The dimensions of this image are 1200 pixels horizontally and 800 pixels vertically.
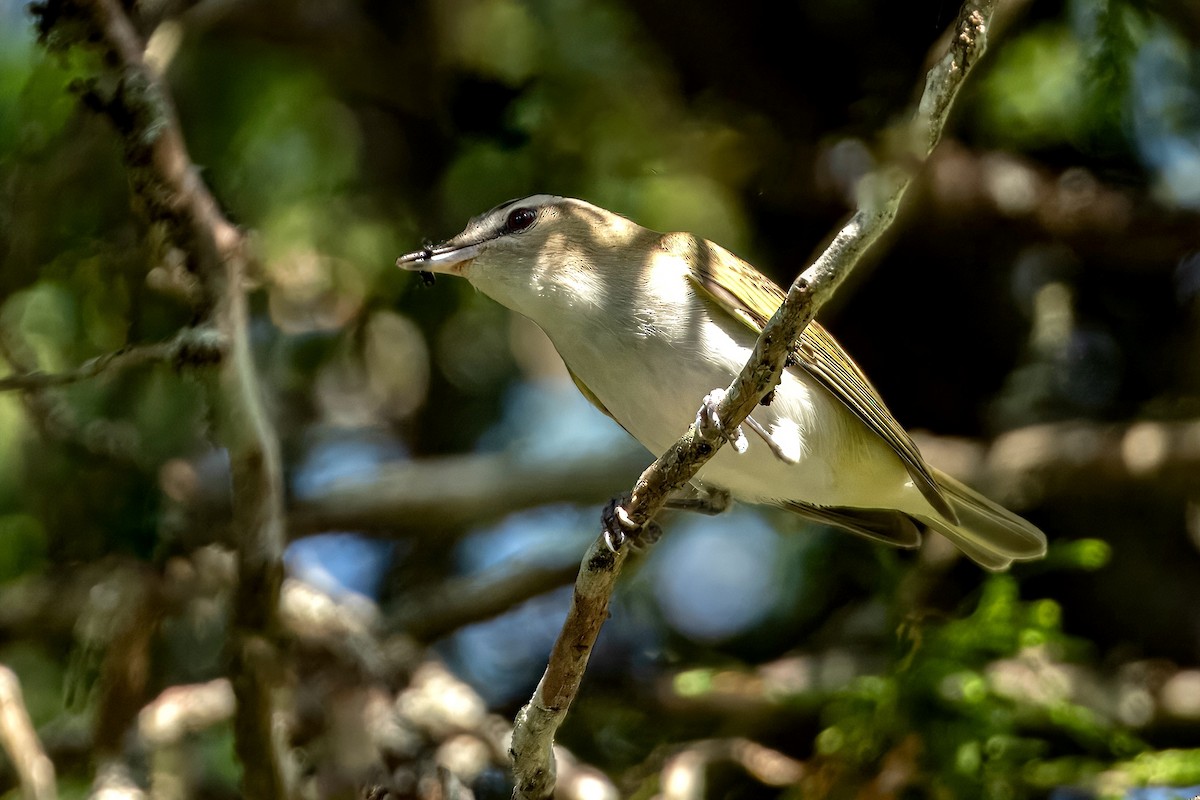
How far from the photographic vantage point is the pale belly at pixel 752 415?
10.1 ft

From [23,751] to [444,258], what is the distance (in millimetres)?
1812

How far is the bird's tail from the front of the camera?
12.1 feet

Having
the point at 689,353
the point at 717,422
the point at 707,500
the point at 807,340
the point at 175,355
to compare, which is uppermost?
the point at 175,355

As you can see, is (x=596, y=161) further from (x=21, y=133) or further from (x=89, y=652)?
(x=89, y=652)

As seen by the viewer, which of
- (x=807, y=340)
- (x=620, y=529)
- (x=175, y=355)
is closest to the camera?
(x=620, y=529)

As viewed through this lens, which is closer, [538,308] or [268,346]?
[538,308]

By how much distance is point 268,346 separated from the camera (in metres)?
5.11

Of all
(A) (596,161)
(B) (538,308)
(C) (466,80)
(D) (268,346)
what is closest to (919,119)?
(B) (538,308)

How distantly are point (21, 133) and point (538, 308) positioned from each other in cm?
208

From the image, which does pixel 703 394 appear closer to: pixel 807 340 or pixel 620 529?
pixel 807 340

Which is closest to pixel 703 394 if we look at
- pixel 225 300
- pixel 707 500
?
pixel 707 500

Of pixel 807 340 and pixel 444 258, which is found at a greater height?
pixel 444 258

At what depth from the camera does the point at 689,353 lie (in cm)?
306

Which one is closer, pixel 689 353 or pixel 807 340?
pixel 689 353
